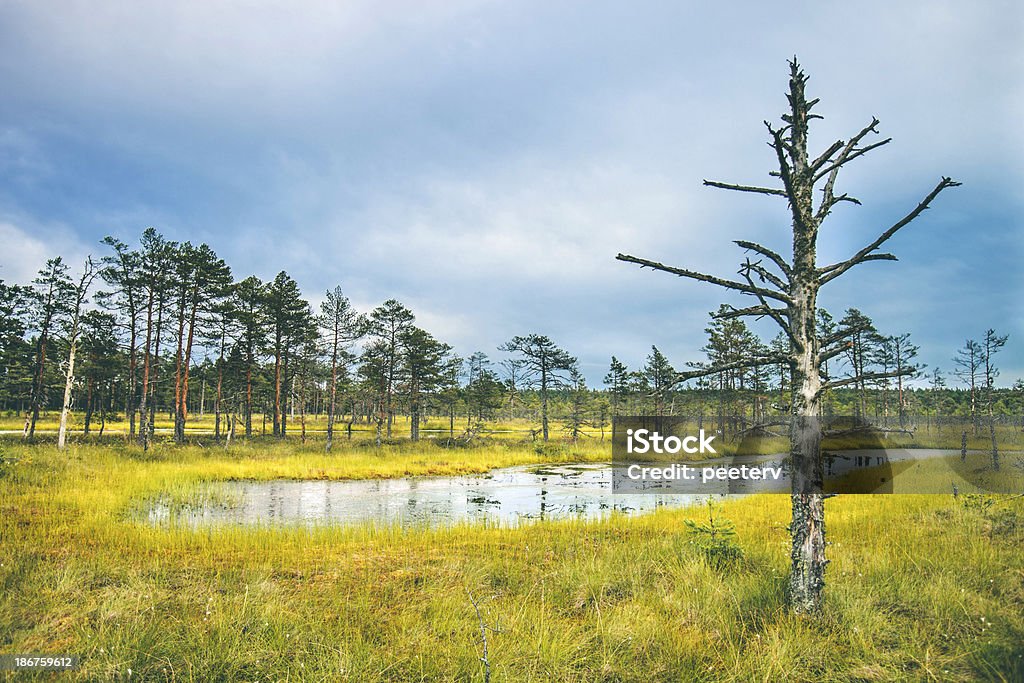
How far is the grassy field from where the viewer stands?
4598 millimetres

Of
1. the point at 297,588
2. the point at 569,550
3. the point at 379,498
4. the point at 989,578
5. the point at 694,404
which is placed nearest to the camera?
the point at 989,578

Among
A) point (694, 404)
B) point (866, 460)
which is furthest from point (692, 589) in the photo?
point (694, 404)

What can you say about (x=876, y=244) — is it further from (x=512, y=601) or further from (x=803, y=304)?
(x=512, y=601)

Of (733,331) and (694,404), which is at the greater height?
(733,331)

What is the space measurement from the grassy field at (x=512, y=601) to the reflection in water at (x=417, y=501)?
2.61m

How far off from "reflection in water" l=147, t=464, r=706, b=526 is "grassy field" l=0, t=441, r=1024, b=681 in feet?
8.55

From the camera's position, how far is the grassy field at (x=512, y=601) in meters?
4.60

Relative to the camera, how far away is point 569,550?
9180 mm

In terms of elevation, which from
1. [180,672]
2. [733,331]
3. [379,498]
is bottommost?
[379,498]

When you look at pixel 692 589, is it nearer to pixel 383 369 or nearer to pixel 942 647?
pixel 942 647

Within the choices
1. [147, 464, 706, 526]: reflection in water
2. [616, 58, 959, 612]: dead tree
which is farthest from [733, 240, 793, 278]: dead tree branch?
[147, 464, 706, 526]: reflection in water

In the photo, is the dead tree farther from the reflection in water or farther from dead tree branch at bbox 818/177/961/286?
the reflection in water

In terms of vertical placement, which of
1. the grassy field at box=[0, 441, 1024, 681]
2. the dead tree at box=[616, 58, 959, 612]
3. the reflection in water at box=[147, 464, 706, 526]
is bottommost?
the reflection in water at box=[147, 464, 706, 526]

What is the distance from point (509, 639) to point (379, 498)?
48.2 ft
